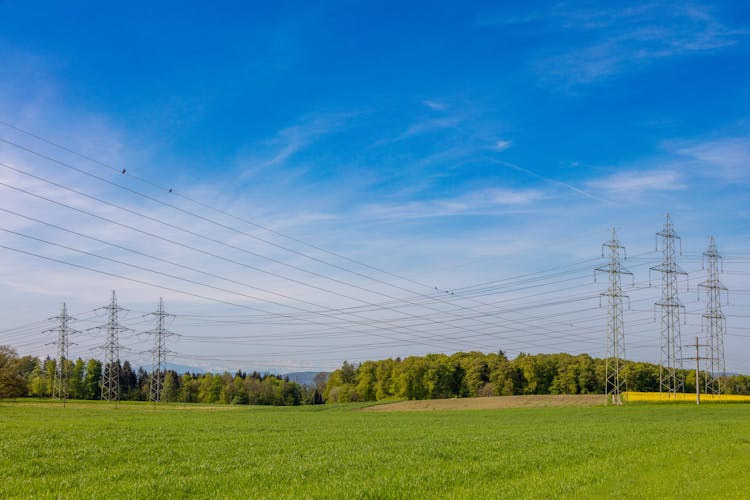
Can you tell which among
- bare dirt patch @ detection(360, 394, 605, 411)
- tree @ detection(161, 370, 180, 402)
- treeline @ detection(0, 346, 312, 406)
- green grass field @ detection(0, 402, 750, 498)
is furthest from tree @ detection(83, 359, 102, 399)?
green grass field @ detection(0, 402, 750, 498)

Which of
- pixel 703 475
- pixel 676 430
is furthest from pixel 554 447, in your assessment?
pixel 676 430

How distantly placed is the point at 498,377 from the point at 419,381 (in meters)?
21.5

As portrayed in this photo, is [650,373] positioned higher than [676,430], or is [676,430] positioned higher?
[676,430]

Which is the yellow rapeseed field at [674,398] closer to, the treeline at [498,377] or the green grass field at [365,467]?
the treeline at [498,377]

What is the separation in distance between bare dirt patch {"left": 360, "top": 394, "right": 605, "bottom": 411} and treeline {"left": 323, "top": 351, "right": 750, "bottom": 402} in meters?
50.6

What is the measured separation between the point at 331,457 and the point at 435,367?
140m

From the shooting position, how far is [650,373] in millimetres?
155375

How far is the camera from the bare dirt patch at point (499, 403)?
309ft

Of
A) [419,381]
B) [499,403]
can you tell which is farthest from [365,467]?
[419,381]

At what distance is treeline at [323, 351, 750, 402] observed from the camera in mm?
154250

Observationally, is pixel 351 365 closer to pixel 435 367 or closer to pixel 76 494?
pixel 435 367

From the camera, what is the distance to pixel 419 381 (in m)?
159

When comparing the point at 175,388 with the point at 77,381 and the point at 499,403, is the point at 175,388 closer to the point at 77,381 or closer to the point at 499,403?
the point at 77,381

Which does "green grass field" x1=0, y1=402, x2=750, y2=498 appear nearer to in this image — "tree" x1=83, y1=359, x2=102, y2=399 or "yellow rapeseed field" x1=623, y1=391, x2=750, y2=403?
"yellow rapeseed field" x1=623, y1=391, x2=750, y2=403
